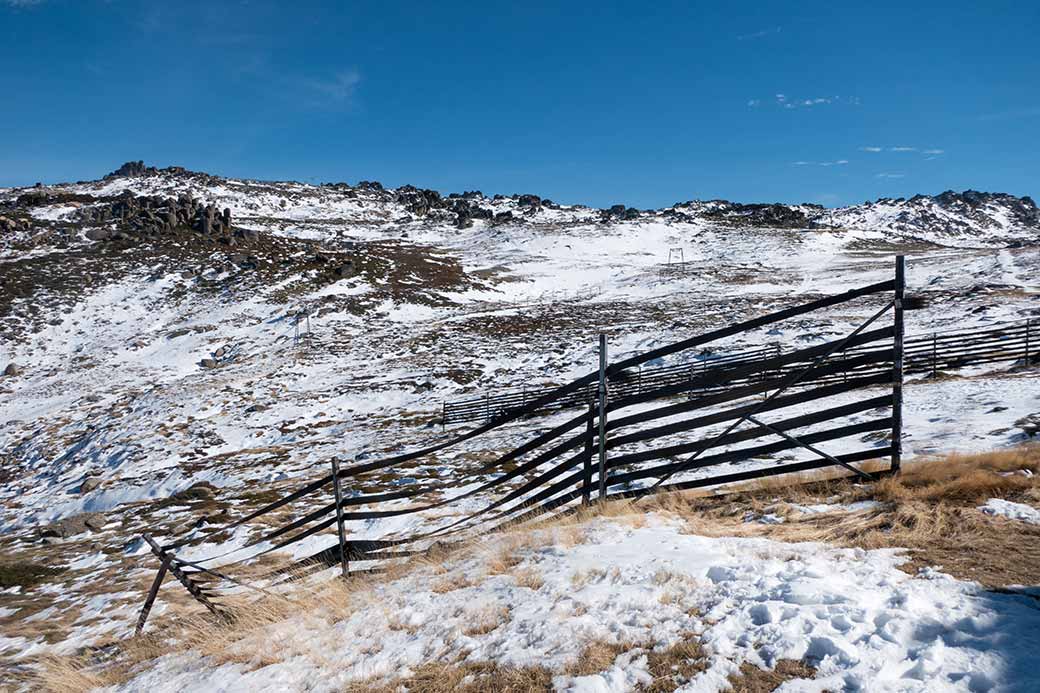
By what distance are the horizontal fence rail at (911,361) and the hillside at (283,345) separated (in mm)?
814

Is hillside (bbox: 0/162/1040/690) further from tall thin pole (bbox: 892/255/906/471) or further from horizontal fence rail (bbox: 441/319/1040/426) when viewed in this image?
tall thin pole (bbox: 892/255/906/471)

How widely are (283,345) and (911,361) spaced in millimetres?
30779

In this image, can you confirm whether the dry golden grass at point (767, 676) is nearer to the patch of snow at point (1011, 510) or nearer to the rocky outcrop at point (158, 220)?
the patch of snow at point (1011, 510)

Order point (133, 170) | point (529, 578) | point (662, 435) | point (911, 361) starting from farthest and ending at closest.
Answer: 1. point (133, 170)
2. point (911, 361)
3. point (662, 435)
4. point (529, 578)

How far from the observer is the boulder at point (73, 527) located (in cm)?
1203

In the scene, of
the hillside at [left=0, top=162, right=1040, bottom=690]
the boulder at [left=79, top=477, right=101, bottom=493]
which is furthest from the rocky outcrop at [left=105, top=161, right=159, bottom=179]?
the boulder at [left=79, top=477, right=101, bottom=493]

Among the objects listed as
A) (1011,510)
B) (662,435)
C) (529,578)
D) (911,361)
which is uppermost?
(662,435)

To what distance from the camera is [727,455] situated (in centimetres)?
643

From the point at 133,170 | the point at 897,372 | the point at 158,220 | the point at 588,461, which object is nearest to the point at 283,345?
the point at 588,461

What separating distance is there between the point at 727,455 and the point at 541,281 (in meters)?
53.8

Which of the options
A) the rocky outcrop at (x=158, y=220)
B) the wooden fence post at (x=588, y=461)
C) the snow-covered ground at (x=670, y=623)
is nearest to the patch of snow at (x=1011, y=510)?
the snow-covered ground at (x=670, y=623)

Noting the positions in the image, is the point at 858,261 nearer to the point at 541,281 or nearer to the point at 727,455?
the point at 541,281

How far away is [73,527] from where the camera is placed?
12188mm

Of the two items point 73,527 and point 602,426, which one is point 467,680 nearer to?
point 602,426
